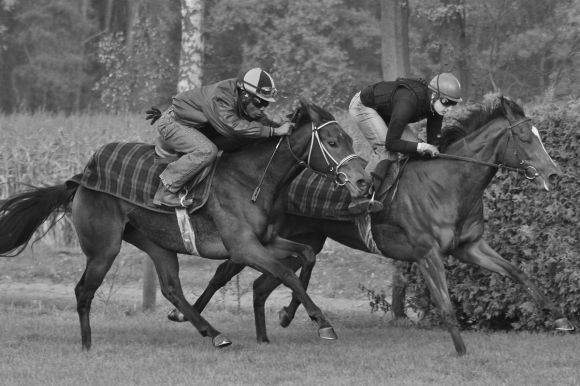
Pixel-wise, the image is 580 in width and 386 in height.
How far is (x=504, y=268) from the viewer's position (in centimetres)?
872

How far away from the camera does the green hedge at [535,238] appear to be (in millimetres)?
9227

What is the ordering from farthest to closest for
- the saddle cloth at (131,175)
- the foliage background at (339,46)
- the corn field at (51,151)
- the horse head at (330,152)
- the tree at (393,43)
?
the foliage background at (339,46) → the tree at (393,43) → the corn field at (51,151) → the saddle cloth at (131,175) → the horse head at (330,152)

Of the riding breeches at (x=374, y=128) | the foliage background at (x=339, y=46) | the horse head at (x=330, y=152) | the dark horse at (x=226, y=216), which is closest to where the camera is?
the horse head at (x=330, y=152)

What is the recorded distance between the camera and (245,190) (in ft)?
28.4

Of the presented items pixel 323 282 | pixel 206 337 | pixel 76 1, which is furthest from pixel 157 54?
pixel 206 337

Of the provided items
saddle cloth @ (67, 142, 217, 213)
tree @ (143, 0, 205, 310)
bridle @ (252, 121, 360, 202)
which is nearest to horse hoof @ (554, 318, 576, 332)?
bridle @ (252, 121, 360, 202)

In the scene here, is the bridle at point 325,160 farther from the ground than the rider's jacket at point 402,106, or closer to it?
closer to it

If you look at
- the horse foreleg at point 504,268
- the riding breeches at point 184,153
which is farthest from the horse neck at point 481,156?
the riding breeches at point 184,153

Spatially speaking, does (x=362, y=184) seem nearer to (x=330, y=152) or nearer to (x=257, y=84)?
(x=330, y=152)

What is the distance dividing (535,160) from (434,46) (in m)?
20.4

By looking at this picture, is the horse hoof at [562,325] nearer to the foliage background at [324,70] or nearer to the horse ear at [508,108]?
the foliage background at [324,70]

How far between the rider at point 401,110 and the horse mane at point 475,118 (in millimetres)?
98

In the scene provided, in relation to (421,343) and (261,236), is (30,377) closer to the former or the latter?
(261,236)

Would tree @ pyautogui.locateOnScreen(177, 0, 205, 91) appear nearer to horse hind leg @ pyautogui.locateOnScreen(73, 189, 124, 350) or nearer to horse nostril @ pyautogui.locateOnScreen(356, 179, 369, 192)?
horse hind leg @ pyautogui.locateOnScreen(73, 189, 124, 350)
